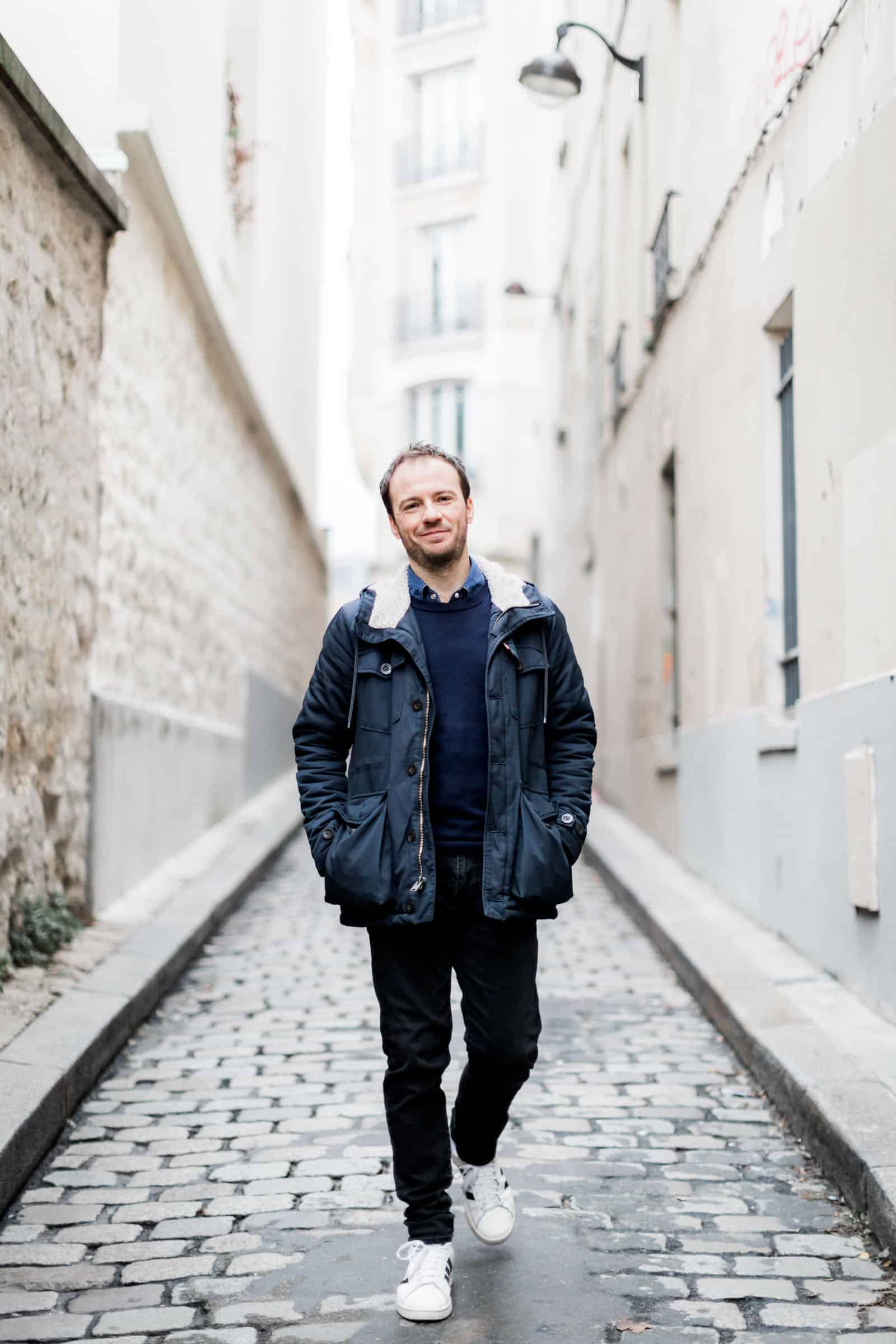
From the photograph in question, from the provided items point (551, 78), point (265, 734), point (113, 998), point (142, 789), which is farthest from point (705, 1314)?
point (265, 734)

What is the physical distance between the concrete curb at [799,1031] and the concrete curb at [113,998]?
2172 mm

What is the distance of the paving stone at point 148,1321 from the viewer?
123 inches

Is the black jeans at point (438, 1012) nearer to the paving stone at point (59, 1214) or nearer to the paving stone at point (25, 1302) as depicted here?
the paving stone at point (25, 1302)

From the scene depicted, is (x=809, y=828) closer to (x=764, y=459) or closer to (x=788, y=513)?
(x=788, y=513)

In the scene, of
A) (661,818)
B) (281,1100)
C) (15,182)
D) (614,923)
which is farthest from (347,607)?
(661,818)

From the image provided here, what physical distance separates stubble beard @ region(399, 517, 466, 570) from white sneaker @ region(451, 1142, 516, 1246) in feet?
4.55

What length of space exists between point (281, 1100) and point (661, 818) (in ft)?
21.0

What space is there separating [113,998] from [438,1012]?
8.64ft

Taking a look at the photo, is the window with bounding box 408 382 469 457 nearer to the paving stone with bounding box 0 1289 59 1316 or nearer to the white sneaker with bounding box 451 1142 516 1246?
the white sneaker with bounding box 451 1142 516 1246

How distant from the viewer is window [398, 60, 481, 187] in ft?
89.9

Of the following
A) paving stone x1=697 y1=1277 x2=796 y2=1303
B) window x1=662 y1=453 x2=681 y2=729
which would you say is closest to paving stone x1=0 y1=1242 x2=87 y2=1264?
paving stone x1=697 y1=1277 x2=796 y2=1303

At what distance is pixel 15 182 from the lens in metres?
5.79

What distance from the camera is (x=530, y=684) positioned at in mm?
3307

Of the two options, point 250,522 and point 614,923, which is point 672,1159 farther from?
point 250,522
